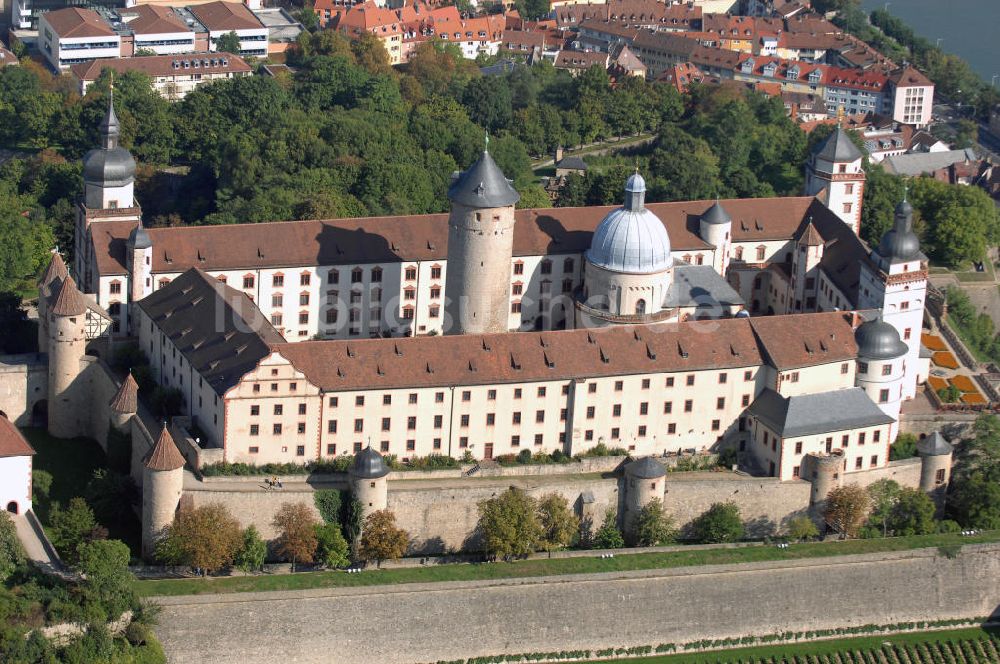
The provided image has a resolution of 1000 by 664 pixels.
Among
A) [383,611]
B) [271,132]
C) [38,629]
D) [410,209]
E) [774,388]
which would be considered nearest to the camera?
[38,629]

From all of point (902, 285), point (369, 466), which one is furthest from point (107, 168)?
point (902, 285)

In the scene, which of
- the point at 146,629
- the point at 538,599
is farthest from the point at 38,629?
the point at 538,599

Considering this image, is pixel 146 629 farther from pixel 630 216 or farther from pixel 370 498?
pixel 630 216

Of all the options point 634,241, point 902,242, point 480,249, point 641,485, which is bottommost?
point 641,485

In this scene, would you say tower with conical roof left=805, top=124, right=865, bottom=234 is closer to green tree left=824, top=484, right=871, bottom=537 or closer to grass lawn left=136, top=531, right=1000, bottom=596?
green tree left=824, top=484, right=871, bottom=537

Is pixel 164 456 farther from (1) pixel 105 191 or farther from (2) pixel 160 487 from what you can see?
(1) pixel 105 191
